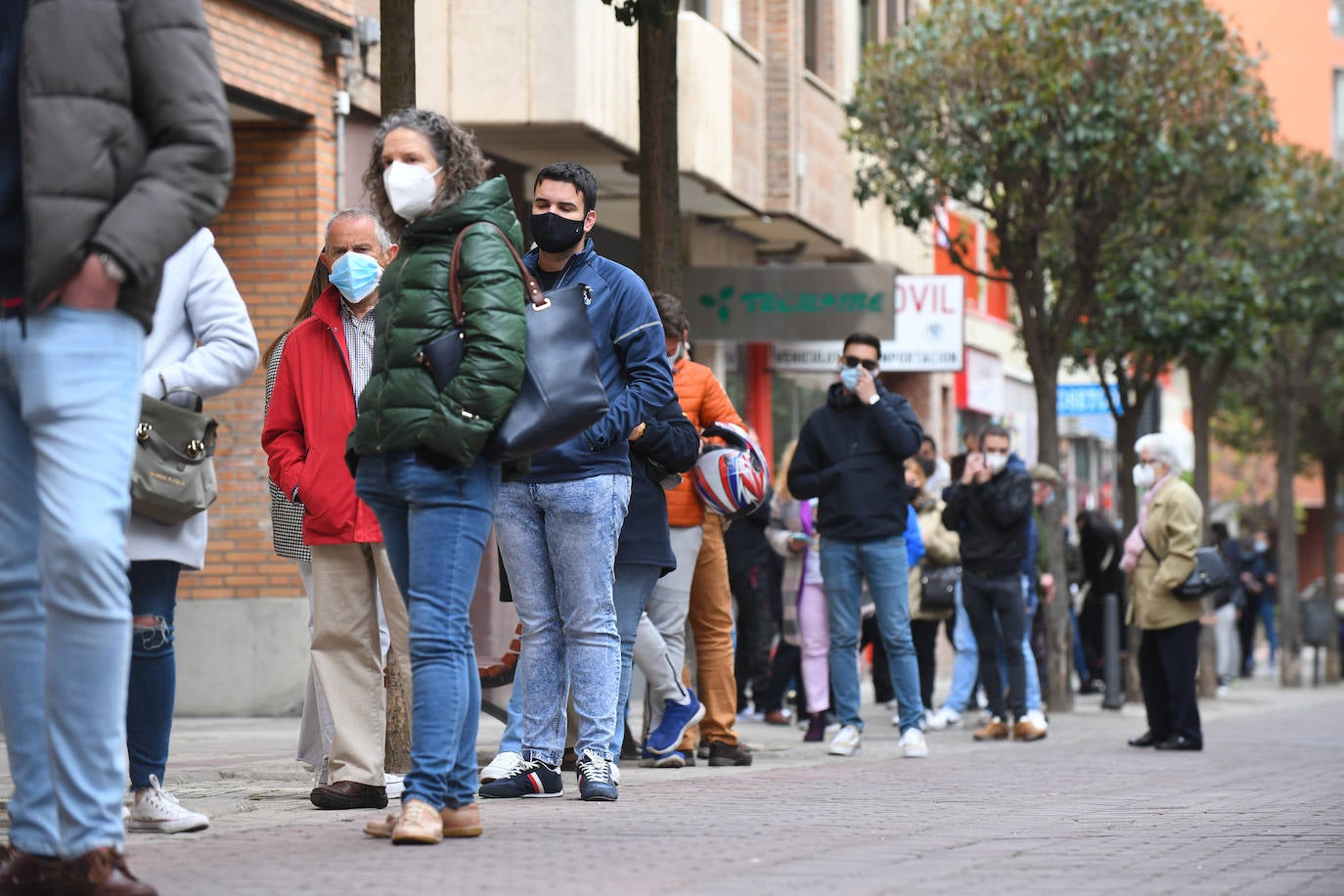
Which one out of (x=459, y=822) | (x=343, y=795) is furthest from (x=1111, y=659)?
(x=459, y=822)

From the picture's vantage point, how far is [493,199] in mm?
6383

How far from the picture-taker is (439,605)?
6.13 meters

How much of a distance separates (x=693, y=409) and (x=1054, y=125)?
1038cm

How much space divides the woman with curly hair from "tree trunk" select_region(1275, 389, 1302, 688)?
80.3 ft

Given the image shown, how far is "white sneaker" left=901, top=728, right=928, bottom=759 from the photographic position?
11.6 meters

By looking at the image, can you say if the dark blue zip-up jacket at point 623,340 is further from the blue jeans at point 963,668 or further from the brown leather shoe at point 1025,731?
the blue jeans at point 963,668

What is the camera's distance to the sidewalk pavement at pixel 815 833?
565 cm

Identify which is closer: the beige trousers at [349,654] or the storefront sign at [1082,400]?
the beige trousers at [349,654]

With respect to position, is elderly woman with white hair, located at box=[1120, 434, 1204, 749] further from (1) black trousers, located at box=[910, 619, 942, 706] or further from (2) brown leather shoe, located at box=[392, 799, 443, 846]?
(2) brown leather shoe, located at box=[392, 799, 443, 846]

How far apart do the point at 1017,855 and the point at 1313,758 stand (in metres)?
6.70

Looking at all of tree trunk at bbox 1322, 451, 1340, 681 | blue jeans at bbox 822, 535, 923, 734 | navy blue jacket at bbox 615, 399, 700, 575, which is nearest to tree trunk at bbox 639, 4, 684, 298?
blue jeans at bbox 822, 535, 923, 734

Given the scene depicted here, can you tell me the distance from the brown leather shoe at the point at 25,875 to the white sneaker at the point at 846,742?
23.3ft

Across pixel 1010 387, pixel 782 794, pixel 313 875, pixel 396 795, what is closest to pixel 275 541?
pixel 396 795

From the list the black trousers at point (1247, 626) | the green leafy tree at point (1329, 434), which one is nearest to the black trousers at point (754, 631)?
the green leafy tree at point (1329, 434)
